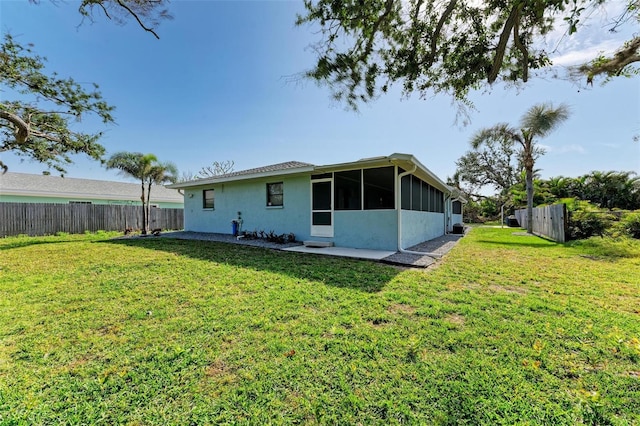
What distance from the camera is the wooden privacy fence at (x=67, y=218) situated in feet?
39.8

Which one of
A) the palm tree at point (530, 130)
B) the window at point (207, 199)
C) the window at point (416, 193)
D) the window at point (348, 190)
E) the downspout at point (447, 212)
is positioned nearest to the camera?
the window at point (348, 190)

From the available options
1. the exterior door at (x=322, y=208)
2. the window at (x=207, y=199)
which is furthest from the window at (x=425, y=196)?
the window at (x=207, y=199)

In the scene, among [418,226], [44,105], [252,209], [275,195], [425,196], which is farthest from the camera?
[425,196]

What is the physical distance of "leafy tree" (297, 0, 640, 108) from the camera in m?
4.99

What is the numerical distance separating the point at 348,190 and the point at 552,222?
997 centimetres

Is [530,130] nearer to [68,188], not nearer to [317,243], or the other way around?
[317,243]

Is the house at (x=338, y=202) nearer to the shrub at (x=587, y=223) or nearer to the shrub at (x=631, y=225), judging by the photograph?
the shrub at (x=587, y=223)

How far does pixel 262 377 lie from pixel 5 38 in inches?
450

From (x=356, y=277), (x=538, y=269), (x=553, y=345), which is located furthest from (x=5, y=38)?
(x=538, y=269)

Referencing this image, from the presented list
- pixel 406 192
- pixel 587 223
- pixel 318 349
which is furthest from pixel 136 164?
pixel 587 223

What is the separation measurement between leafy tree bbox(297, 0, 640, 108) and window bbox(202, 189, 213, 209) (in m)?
9.45

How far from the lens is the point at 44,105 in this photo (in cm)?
801

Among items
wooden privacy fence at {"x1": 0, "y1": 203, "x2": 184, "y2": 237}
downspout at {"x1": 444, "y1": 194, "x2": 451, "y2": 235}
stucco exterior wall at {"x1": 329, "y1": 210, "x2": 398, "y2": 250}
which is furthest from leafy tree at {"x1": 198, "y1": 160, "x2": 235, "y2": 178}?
stucco exterior wall at {"x1": 329, "y1": 210, "x2": 398, "y2": 250}

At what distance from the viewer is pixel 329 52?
547 cm
